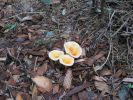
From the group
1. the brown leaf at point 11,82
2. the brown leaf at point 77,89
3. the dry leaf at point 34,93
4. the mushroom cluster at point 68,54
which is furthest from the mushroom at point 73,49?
the brown leaf at point 11,82

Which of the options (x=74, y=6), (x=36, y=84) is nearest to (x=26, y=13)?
(x=74, y=6)

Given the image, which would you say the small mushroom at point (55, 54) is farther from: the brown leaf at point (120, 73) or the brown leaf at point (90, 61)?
the brown leaf at point (120, 73)

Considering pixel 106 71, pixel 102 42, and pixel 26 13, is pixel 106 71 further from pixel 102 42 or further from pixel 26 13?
pixel 26 13

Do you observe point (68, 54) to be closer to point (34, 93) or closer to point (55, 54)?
point (55, 54)

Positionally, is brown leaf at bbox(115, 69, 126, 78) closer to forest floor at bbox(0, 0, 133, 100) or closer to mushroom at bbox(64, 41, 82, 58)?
forest floor at bbox(0, 0, 133, 100)

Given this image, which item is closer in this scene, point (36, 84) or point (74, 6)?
point (36, 84)

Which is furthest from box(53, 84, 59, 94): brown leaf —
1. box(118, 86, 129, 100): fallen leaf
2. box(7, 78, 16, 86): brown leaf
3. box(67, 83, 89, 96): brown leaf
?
box(118, 86, 129, 100): fallen leaf
